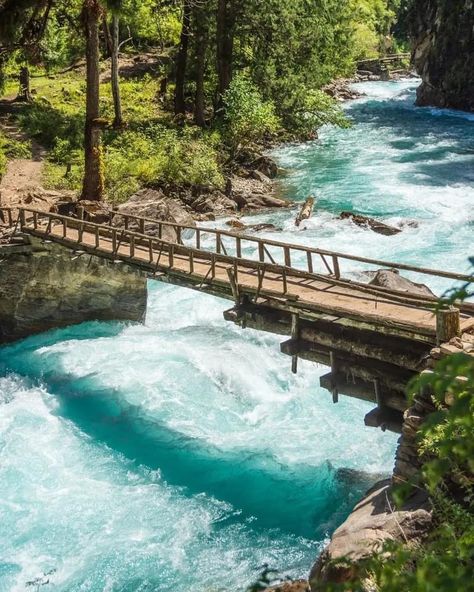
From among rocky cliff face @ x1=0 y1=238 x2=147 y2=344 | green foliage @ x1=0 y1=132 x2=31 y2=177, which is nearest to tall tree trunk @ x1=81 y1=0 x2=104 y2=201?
rocky cliff face @ x1=0 y1=238 x2=147 y2=344

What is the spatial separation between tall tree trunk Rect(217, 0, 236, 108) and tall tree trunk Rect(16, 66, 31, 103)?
11604 mm

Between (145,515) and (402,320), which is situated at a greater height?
(402,320)

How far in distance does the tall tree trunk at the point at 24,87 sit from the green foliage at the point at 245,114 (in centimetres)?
1317

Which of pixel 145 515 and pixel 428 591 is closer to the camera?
pixel 428 591

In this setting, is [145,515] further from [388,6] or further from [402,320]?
[388,6]

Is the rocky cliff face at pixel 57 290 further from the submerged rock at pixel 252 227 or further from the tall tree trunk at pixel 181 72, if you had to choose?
the tall tree trunk at pixel 181 72

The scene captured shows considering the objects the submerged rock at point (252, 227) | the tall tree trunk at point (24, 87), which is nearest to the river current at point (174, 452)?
the submerged rock at point (252, 227)

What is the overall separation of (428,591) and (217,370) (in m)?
14.8

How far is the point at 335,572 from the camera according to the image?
9.43 metres

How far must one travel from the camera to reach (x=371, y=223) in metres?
27.6

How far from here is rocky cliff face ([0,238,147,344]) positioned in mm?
21203

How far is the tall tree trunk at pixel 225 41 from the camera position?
37.0 m

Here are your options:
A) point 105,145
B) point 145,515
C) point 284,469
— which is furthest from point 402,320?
point 105,145

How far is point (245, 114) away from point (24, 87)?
15873mm
